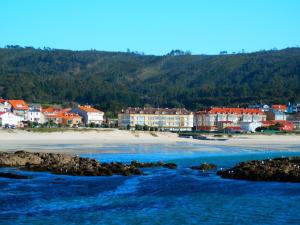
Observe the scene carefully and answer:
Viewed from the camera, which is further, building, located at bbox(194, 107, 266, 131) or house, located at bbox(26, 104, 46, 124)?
building, located at bbox(194, 107, 266, 131)

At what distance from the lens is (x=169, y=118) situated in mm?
110188

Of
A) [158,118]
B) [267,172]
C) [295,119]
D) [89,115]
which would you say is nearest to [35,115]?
[89,115]

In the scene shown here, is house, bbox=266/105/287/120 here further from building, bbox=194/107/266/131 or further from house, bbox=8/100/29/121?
house, bbox=8/100/29/121

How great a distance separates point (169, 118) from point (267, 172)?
80487 mm

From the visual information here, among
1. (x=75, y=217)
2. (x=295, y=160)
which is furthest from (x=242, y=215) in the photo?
(x=295, y=160)

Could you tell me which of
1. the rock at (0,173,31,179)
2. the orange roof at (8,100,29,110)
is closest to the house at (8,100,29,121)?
the orange roof at (8,100,29,110)

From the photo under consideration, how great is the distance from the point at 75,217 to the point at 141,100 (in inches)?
5584

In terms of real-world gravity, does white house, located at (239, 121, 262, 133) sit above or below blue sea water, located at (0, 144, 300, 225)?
above

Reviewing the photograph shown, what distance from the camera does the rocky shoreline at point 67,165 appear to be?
104 feet

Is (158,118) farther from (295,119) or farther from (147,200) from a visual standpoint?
(147,200)

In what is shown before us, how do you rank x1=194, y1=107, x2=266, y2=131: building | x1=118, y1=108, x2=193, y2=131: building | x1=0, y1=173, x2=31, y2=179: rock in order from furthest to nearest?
1. x1=194, y1=107, x2=266, y2=131: building
2. x1=118, y1=108, x2=193, y2=131: building
3. x1=0, y1=173, x2=31, y2=179: rock

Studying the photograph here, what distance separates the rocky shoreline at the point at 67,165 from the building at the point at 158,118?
7101cm

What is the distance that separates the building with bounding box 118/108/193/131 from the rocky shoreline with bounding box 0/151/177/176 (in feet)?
233

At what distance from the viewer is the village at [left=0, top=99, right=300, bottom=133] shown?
328 feet
